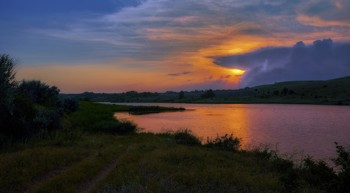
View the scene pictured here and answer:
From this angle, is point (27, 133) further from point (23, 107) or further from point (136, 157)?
point (136, 157)

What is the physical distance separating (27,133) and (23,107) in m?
2.85

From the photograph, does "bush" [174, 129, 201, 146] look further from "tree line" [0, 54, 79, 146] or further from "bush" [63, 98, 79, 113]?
"bush" [63, 98, 79, 113]

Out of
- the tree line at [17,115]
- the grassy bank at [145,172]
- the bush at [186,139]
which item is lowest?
the bush at [186,139]

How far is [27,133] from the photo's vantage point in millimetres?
27469

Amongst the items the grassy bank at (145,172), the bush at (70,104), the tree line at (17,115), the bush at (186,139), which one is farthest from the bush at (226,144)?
the bush at (70,104)

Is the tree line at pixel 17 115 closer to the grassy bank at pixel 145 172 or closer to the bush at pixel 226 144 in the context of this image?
the grassy bank at pixel 145 172

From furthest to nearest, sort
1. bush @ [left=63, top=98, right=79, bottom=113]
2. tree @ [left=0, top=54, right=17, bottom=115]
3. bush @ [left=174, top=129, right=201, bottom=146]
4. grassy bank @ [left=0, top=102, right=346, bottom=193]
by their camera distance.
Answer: bush @ [left=63, top=98, right=79, bottom=113] < bush @ [left=174, top=129, right=201, bottom=146] < tree @ [left=0, top=54, right=17, bottom=115] < grassy bank @ [left=0, top=102, right=346, bottom=193]

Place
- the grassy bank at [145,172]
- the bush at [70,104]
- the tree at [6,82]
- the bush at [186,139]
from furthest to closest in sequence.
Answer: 1. the bush at [70,104]
2. the bush at [186,139]
3. the tree at [6,82]
4. the grassy bank at [145,172]

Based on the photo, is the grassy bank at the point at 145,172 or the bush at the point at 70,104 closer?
the grassy bank at the point at 145,172

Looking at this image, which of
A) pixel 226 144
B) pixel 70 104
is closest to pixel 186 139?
pixel 226 144

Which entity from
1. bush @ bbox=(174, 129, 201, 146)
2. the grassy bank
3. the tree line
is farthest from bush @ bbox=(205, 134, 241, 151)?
the tree line

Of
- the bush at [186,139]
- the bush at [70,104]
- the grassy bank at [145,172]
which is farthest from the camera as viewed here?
the bush at [70,104]

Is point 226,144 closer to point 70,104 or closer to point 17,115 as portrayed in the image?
point 17,115

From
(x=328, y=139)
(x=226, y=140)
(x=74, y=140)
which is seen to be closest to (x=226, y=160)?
(x=226, y=140)
